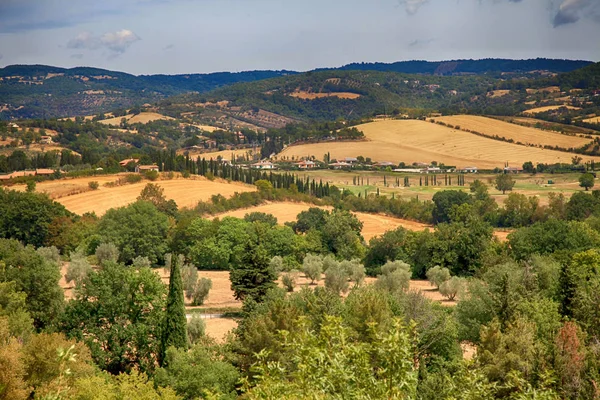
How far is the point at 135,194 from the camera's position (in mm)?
94688

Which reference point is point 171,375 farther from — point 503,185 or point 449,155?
point 449,155

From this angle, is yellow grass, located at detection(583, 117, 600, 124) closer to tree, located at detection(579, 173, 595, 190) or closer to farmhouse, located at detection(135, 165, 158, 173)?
tree, located at detection(579, 173, 595, 190)

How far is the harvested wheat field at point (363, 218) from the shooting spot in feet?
280

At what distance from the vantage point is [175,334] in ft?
106

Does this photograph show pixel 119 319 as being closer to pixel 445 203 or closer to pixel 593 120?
pixel 445 203

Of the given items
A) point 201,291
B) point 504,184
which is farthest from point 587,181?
point 201,291

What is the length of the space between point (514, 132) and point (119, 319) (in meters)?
159

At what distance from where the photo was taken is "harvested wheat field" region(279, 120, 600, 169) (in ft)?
502

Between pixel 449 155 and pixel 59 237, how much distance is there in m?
106

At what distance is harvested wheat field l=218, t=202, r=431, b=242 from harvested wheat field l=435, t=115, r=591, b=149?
3199 inches

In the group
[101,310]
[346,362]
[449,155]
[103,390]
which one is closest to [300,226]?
[101,310]

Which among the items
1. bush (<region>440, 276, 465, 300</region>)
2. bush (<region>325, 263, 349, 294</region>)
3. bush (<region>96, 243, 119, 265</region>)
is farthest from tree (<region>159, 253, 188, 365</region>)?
bush (<region>96, 243, 119, 265</region>)

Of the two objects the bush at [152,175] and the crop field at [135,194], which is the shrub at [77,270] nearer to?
the crop field at [135,194]

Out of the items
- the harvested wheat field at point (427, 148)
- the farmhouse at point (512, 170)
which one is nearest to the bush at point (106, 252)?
the farmhouse at point (512, 170)
